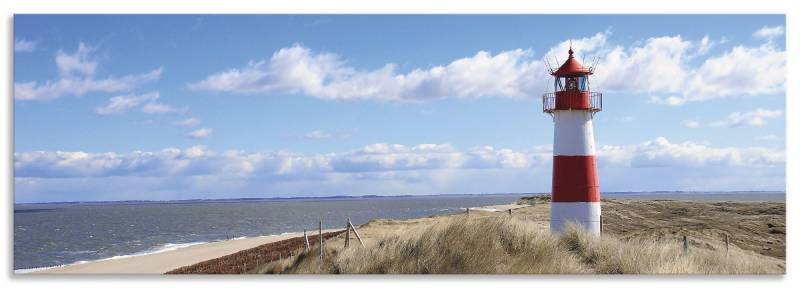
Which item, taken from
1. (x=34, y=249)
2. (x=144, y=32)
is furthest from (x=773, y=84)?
(x=34, y=249)

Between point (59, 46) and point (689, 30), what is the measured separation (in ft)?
23.6

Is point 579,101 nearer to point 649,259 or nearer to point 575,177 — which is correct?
point 575,177

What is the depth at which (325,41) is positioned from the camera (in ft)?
31.9

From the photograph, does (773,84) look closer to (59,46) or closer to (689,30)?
(689,30)

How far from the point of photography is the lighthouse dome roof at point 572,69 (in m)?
10.5

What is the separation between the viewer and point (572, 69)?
10.5 metres

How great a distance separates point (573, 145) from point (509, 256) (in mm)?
→ 2512

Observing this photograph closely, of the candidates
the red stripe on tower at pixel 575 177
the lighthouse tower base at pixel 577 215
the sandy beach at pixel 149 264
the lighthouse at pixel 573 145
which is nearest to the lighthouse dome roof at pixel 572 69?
the lighthouse at pixel 573 145

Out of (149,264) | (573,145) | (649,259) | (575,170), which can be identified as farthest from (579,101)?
(149,264)

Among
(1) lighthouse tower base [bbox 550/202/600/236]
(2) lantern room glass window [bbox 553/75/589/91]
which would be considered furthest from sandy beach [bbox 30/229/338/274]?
(2) lantern room glass window [bbox 553/75/589/91]

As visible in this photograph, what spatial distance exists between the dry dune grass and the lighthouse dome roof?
229 cm

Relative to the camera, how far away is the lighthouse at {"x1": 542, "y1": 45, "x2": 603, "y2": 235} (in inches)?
419

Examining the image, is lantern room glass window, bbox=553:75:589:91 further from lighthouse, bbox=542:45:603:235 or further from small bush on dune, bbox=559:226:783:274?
small bush on dune, bbox=559:226:783:274

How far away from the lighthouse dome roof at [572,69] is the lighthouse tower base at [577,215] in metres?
1.78
